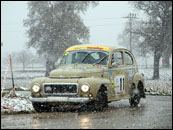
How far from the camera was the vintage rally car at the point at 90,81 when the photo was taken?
1198cm

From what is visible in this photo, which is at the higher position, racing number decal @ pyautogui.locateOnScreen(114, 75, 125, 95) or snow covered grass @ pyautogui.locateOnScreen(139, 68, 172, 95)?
racing number decal @ pyautogui.locateOnScreen(114, 75, 125, 95)

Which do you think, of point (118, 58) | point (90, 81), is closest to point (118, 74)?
point (118, 58)

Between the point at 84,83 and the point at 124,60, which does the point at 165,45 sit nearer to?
the point at 124,60

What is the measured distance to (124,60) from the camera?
14633mm

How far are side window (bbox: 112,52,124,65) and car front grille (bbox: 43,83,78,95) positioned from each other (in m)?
2.22

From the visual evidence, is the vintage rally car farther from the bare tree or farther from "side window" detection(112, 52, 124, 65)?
the bare tree

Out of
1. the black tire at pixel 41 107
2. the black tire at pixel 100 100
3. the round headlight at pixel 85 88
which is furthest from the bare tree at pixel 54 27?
the round headlight at pixel 85 88

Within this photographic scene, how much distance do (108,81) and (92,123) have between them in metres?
3.29

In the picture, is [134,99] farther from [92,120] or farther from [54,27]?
[54,27]

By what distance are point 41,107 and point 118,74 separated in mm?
2669

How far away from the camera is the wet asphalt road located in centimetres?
942

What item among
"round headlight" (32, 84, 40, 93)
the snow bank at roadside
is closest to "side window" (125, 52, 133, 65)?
the snow bank at roadside

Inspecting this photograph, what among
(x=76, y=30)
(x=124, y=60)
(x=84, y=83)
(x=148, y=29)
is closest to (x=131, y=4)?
(x=148, y=29)

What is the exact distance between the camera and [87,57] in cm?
1361
